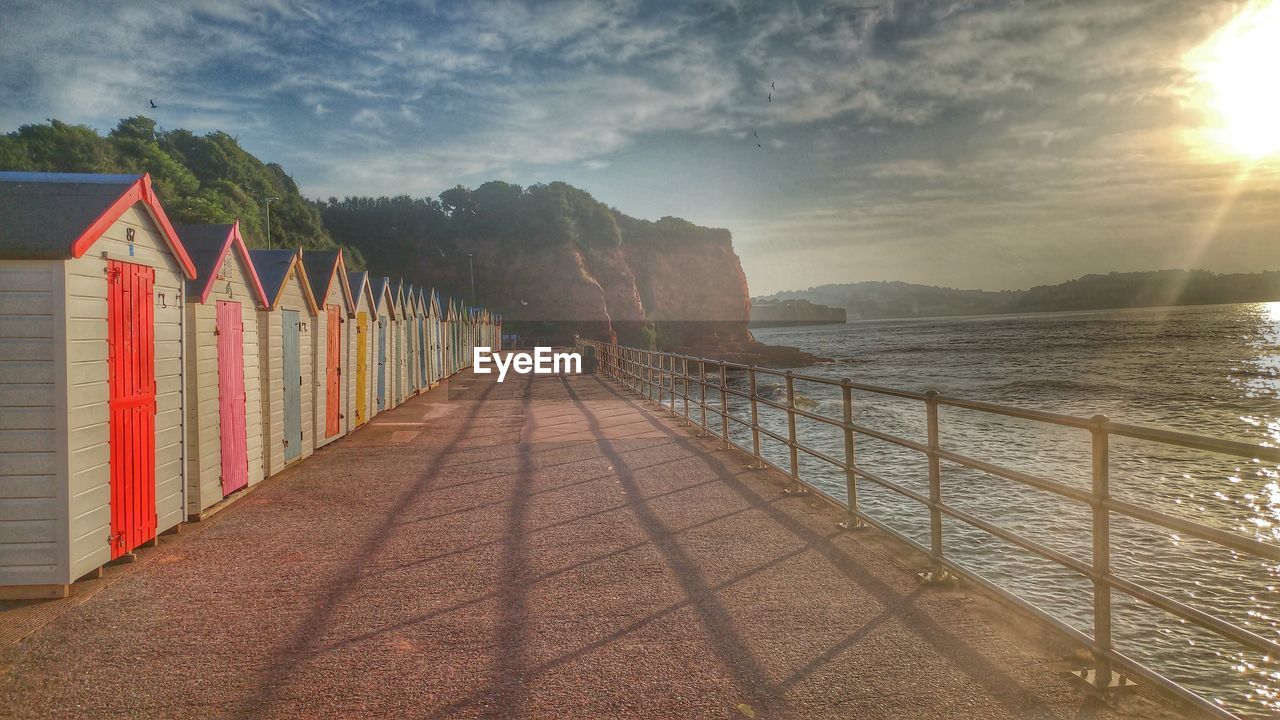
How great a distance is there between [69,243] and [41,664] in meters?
2.80

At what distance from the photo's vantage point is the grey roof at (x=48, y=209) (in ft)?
16.4

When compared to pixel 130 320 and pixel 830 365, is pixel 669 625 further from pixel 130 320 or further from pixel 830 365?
pixel 830 365

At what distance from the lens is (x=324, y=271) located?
41.2 ft

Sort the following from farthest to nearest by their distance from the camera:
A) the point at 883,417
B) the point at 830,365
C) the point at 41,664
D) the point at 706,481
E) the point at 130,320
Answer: the point at 830,365
the point at 883,417
the point at 706,481
the point at 130,320
the point at 41,664

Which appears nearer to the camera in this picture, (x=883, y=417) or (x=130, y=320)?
(x=130, y=320)

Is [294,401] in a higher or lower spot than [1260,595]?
higher

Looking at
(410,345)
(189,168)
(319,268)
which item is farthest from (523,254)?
(319,268)

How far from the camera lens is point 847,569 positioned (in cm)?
511

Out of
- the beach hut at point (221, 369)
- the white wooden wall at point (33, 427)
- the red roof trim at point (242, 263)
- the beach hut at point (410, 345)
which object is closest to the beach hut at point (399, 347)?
the beach hut at point (410, 345)

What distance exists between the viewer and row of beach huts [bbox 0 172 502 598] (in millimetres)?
5027

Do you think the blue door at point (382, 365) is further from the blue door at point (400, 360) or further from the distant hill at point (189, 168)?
the distant hill at point (189, 168)

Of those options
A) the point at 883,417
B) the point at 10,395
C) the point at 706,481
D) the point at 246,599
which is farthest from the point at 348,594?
the point at 883,417

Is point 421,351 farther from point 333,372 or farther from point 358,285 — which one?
point 333,372

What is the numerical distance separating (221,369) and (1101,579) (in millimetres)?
8024
